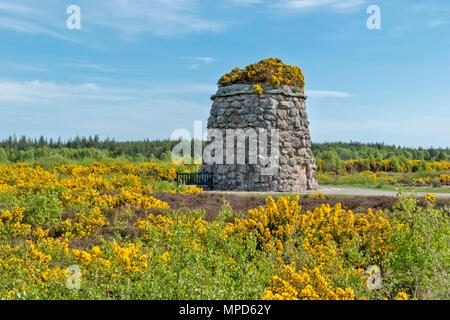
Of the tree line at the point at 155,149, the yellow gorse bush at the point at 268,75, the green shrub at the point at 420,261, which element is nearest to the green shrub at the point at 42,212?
the green shrub at the point at 420,261

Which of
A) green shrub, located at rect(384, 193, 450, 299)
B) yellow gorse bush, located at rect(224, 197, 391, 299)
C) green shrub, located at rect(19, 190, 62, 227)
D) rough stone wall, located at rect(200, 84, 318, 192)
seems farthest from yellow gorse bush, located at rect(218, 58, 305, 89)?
green shrub, located at rect(384, 193, 450, 299)

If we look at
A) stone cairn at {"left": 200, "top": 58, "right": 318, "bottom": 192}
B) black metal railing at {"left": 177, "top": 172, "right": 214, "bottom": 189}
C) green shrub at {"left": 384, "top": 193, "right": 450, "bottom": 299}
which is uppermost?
stone cairn at {"left": 200, "top": 58, "right": 318, "bottom": 192}

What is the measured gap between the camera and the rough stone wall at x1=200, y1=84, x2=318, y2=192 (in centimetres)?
1573

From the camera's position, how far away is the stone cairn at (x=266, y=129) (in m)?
15.7

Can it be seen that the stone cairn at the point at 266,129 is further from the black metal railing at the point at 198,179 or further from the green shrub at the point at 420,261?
the green shrub at the point at 420,261

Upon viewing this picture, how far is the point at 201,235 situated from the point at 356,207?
5.01 metres

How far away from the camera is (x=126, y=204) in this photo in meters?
8.52

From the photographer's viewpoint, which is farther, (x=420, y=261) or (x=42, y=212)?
(x=42, y=212)

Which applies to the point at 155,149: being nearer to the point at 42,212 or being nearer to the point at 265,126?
the point at 265,126

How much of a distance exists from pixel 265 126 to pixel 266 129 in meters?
0.14

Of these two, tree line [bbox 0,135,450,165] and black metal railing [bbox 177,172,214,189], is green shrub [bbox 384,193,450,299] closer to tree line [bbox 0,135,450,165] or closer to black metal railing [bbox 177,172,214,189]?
black metal railing [bbox 177,172,214,189]

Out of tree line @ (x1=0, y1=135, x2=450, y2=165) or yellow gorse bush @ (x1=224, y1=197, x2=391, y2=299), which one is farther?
tree line @ (x1=0, y1=135, x2=450, y2=165)

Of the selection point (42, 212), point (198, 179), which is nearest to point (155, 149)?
point (198, 179)

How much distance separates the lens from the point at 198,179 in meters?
17.0
